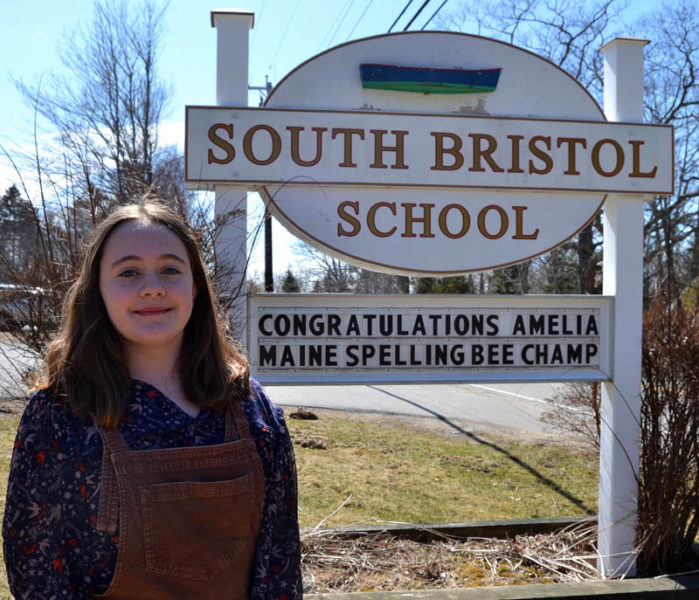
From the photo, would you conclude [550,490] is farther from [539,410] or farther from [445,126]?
[539,410]

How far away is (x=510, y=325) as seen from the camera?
4.04 m

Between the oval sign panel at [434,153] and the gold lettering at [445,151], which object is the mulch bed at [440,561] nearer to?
the oval sign panel at [434,153]

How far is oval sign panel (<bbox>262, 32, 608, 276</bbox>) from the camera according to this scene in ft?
12.5

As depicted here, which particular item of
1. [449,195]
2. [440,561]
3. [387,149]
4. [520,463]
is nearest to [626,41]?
[449,195]

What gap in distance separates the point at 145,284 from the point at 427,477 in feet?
19.4

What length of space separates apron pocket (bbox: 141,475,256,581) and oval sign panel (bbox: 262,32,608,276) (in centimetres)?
239

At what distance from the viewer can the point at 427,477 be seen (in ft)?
23.1

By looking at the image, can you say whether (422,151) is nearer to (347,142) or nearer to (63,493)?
(347,142)

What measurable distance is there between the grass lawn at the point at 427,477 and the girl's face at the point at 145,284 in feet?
9.94

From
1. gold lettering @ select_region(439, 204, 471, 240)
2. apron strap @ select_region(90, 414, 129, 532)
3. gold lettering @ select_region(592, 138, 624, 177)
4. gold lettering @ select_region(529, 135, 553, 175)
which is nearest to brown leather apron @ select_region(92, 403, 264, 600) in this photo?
apron strap @ select_region(90, 414, 129, 532)

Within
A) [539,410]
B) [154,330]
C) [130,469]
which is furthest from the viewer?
[539,410]

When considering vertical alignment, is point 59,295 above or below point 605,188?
below

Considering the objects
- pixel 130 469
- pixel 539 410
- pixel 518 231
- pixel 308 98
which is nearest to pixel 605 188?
pixel 518 231

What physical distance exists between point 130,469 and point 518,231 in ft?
10.2
